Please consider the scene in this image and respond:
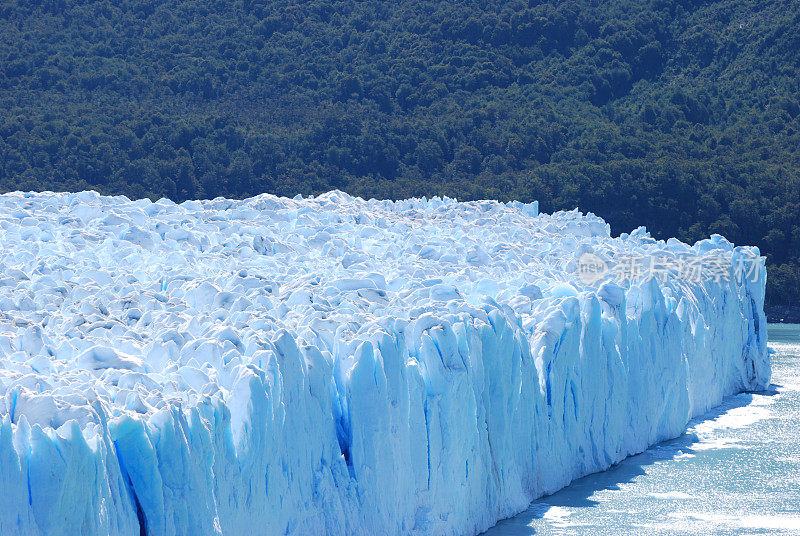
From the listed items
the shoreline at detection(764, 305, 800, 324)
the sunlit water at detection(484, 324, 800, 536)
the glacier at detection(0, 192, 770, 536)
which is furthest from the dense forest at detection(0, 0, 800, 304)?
the sunlit water at detection(484, 324, 800, 536)

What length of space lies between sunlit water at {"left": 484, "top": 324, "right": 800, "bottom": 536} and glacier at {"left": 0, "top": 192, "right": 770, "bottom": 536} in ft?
0.92

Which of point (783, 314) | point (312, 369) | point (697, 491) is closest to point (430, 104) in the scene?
point (783, 314)

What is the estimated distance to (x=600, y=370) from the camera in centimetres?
1195

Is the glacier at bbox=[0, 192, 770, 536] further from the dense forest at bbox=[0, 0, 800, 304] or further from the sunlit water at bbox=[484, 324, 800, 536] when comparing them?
the dense forest at bbox=[0, 0, 800, 304]

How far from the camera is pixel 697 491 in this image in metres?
11.6

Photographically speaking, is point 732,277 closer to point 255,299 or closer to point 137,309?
point 255,299

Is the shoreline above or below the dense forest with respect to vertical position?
below

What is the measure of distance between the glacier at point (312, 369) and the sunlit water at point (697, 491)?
0.28m

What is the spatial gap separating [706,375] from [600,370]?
439cm

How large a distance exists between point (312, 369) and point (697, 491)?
17.2 feet

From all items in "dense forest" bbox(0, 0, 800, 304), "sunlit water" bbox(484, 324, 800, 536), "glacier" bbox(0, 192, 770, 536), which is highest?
"dense forest" bbox(0, 0, 800, 304)

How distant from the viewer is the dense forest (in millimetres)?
31578

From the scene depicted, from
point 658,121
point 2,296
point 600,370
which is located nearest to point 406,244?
→ point 600,370

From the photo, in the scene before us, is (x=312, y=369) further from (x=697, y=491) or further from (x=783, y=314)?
(x=783, y=314)
